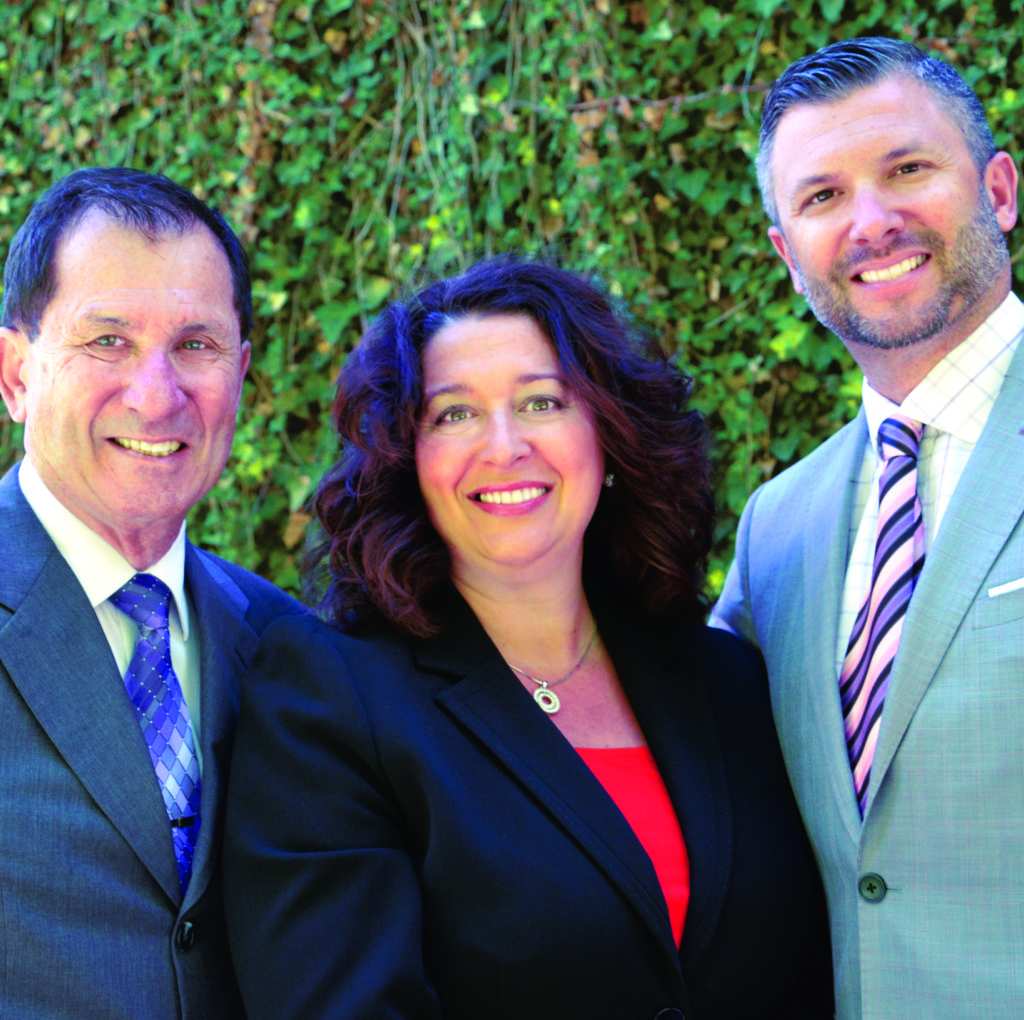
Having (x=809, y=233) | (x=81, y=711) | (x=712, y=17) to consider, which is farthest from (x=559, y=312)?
(x=712, y=17)

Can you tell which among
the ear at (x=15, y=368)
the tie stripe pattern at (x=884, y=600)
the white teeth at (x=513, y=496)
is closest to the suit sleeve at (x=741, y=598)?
the tie stripe pattern at (x=884, y=600)

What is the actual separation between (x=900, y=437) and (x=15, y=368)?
5.60 feet

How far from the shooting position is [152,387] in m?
Answer: 2.00

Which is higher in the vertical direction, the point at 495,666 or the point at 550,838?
the point at 495,666

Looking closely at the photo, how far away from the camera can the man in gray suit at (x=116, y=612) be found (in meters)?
1.71

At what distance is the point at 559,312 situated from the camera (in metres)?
2.27

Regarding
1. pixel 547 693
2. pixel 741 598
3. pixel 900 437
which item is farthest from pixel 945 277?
pixel 547 693

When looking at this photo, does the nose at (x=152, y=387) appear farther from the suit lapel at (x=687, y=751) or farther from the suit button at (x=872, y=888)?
the suit button at (x=872, y=888)

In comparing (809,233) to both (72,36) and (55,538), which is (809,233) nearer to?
(55,538)

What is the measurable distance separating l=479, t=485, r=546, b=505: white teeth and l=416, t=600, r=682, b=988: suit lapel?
26 centimetres

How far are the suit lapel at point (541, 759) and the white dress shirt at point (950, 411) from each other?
56 centimetres

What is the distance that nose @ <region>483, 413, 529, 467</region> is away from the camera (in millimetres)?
2129

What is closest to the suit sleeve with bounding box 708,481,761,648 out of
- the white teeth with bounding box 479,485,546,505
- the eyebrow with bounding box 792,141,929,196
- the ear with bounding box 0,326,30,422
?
the white teeth with bounding box 479,485,546,505

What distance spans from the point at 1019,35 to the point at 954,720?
2075 millimetres
